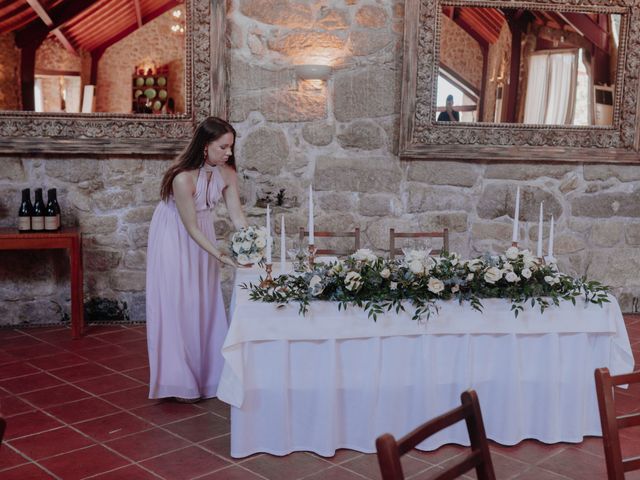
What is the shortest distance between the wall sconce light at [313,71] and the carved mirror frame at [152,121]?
0.55 m

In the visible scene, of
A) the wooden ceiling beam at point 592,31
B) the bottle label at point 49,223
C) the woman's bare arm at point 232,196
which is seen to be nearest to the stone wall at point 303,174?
the bottle label at point 49,223

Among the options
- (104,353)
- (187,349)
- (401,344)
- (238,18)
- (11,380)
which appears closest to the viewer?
(401,344)

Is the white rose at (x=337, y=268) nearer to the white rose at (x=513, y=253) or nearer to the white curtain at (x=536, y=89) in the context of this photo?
the white rose at (x=513, y=253)

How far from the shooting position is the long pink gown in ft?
12.4

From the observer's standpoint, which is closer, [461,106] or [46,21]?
[46,21]

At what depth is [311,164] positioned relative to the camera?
543cm

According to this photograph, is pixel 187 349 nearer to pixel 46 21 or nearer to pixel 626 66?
pixel 46 21

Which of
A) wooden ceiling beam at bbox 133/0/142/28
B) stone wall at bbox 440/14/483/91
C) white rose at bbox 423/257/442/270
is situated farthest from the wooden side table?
stone wall at bbox 440/14/483/91

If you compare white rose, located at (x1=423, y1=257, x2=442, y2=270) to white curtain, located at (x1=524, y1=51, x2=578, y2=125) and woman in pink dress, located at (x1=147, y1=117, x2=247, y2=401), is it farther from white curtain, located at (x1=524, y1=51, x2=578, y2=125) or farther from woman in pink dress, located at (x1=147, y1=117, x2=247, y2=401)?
white curtain, located at (x1=524, y1=51, x2=578, y2=125)

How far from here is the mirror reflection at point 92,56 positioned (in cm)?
495

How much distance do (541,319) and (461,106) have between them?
2.62 meters

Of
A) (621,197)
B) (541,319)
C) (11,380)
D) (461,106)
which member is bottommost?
(11,380)

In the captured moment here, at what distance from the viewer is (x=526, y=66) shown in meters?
5.47

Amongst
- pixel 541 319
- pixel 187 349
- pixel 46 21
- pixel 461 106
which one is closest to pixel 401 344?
pixel 541 319
